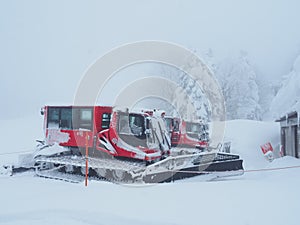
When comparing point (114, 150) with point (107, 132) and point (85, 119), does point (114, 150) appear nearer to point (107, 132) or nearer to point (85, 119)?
point (107, 132)

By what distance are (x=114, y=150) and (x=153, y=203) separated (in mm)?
3828

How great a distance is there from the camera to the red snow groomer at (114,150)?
862 centimetres

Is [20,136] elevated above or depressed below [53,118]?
below

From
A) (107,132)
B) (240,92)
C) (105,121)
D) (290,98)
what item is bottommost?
(107,132)

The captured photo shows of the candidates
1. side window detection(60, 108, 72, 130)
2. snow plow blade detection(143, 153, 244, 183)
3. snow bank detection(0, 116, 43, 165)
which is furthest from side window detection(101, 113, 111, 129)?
snow bank detection(0, 116, 43, 165)

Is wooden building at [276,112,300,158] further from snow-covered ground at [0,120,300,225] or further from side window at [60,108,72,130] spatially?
side window at [60,108,72,130]

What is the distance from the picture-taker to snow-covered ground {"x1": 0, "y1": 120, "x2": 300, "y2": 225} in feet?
15.8

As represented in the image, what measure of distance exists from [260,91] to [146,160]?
125 feet

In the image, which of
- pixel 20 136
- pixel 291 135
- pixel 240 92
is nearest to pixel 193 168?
pixel 291 135

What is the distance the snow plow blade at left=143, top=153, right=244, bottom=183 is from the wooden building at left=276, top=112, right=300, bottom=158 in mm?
4663

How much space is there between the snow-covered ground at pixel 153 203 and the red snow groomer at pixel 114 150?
1.39 m

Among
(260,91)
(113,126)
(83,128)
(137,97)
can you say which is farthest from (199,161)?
(260,91)

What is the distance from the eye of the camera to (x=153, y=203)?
221 inches

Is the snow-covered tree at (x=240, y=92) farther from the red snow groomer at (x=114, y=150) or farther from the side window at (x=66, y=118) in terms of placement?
the side window at (x=66, y=118)
